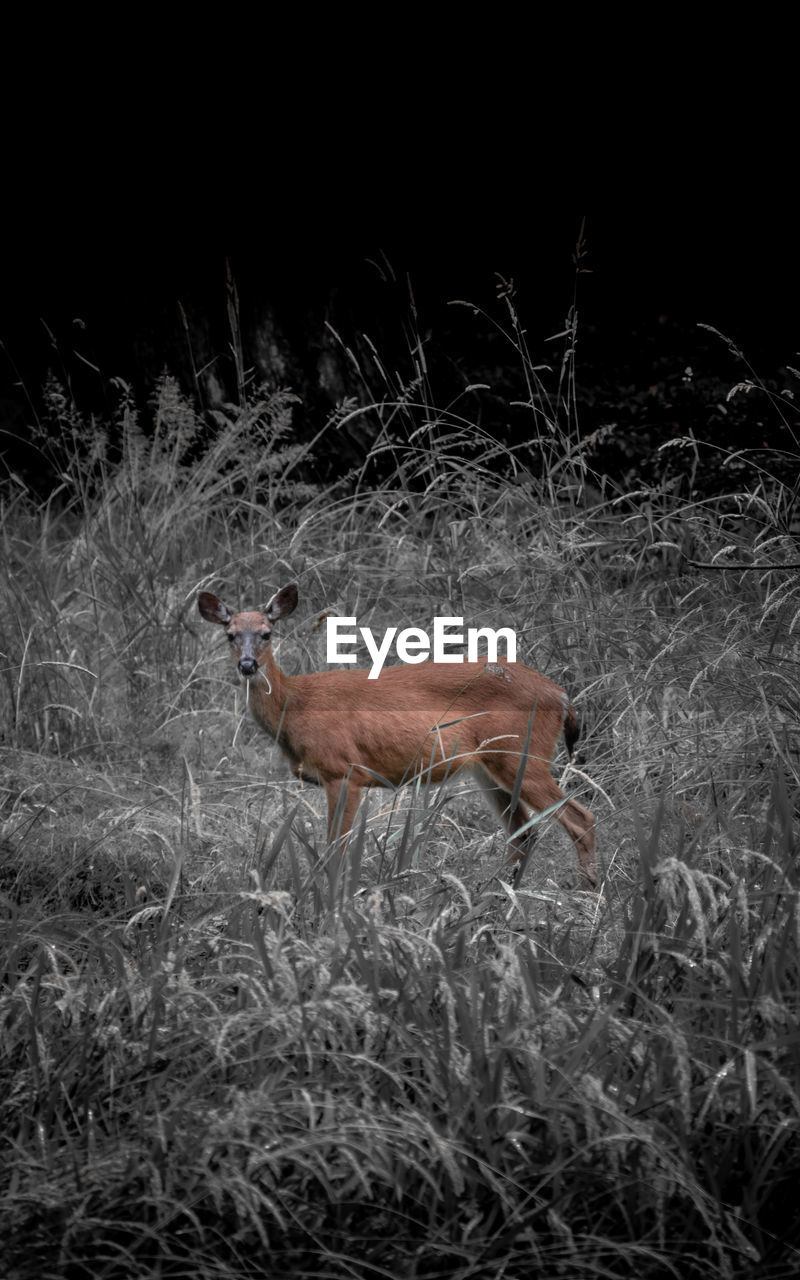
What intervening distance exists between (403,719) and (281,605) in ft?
2.25

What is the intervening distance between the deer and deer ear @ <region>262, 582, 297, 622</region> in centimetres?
1

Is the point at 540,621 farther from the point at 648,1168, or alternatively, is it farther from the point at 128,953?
the point at 648,1168

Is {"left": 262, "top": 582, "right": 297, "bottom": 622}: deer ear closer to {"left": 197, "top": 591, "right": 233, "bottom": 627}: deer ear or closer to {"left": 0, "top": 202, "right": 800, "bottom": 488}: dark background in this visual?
{"left": 197, "top": 591, "right": 233, "bottom": 627}: deer ear

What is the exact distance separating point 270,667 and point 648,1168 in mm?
2947

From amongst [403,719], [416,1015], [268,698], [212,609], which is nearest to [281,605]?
[212,609]

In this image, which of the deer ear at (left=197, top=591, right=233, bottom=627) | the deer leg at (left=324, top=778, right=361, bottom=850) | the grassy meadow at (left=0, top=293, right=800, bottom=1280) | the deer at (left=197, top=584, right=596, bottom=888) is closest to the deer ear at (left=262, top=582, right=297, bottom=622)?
the deer at (left=197, top=584, right=596, bottom=888)

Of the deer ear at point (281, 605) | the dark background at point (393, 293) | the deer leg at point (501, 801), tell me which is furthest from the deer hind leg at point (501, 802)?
the dark background at point (393, 293)

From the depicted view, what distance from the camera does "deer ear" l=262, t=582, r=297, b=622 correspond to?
15.8 ft

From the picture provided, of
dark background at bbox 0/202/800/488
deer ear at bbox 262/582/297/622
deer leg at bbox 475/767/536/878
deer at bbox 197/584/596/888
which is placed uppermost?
dark background at bbox 0/202/800/488

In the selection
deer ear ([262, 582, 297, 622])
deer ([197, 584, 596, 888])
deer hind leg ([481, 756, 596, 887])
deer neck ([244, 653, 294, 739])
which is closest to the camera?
deer hind leg ([481, 756, 596, 887])

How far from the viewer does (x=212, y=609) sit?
4.76m

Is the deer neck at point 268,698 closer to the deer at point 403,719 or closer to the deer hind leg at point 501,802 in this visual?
the deer at point 403,719

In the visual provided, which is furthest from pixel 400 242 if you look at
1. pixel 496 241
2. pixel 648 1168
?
pixel 648 1168

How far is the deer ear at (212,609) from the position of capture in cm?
470
